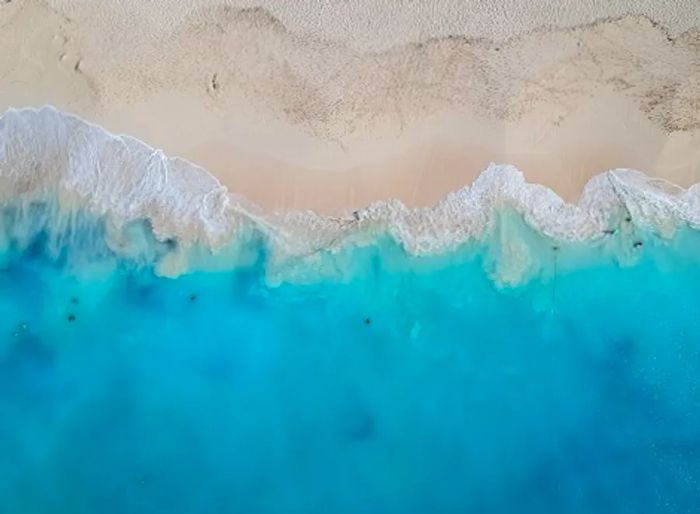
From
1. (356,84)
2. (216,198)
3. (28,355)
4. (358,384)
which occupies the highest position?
(356,84)

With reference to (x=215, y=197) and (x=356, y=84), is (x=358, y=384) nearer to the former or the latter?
(x=215, y=197)

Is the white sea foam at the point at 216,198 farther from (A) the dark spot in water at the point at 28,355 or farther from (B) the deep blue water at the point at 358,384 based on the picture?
(A) the dark spot in water at the point at 28,355

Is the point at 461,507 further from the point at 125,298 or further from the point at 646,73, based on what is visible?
the point at 646,73

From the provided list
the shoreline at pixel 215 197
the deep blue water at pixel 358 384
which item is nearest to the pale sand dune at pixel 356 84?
the shoreline at pixel 215 197

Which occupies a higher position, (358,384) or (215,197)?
(215,197)

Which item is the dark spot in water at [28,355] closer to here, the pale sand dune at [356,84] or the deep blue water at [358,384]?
the deep blue water at [358,384]

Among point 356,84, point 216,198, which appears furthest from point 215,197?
point 356,84

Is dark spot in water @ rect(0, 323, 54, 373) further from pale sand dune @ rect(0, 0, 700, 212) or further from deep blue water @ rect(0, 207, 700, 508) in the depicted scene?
pale sand dune @ rect(0, 0, 700, 212)

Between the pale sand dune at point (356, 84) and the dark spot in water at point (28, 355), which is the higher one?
the pale sand dune at point (356, 84)
